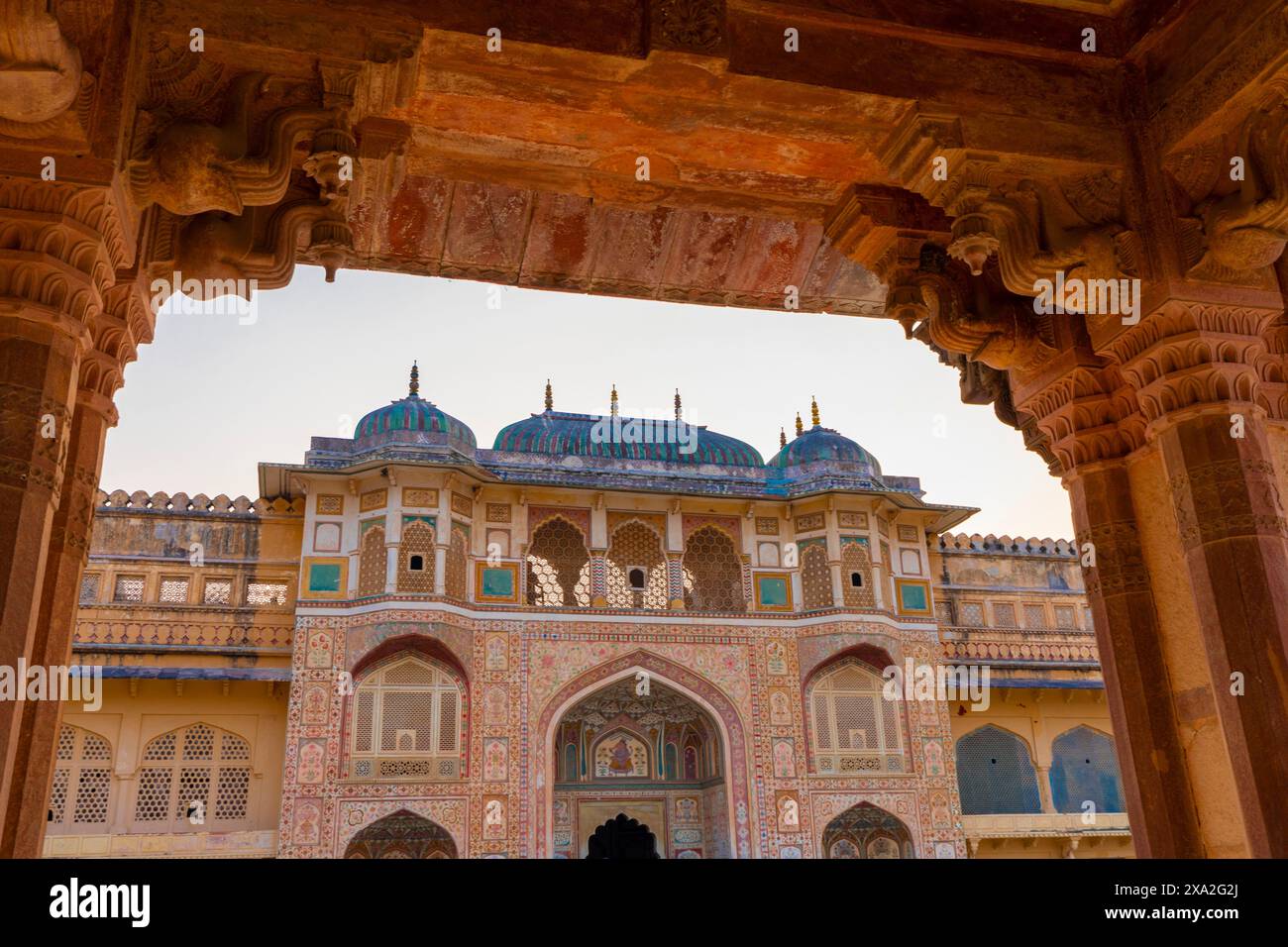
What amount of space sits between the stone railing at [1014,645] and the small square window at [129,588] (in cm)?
1347

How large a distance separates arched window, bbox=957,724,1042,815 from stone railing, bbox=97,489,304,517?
1212 cm

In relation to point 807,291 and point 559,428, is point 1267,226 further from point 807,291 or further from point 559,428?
point 559,428

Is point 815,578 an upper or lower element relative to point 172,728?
upper

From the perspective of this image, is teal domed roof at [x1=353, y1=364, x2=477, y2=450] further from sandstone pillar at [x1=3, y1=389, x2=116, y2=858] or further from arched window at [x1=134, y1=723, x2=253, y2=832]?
sandstone pillar at [x1=3, y1=389, x2=116, y2=858]

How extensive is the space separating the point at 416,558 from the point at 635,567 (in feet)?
12.1

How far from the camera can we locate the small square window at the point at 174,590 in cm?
1765

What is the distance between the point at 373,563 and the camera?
17500 mm

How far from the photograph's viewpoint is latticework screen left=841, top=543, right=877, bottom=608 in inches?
747

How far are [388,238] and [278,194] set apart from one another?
5.02 ft

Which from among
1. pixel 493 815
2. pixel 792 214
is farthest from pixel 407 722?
pixel 792 214

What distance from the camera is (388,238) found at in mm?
4777

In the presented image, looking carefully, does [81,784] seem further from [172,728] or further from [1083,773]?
[1083,773]
